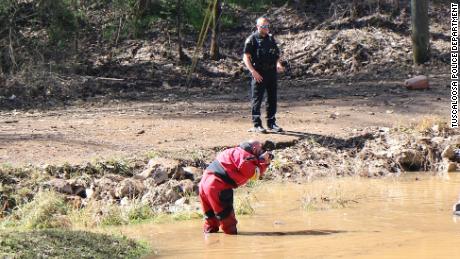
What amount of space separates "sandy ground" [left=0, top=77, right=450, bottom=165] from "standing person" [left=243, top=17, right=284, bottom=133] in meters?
0.49

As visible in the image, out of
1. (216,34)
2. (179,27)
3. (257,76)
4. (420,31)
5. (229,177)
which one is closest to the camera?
(229,177)

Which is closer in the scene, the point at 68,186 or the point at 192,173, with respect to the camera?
the point at 68,186

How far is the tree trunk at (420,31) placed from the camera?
18547 mm

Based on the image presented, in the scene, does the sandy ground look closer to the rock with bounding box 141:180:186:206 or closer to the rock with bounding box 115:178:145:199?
the rock with bounding box 115:178:145:199

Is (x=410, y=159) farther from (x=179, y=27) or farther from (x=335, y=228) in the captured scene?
(x=179, y=27)

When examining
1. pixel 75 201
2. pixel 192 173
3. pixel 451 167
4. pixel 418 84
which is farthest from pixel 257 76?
pixel 418 84

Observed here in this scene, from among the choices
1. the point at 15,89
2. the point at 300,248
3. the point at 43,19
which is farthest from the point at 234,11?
the point at 300,248

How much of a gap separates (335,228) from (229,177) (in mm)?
1281

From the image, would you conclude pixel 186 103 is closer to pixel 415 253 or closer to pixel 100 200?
pixel 100 200

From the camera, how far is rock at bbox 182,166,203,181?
439 inches

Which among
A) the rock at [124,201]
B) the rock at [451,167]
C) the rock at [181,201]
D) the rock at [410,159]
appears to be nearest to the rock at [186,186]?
the rock at [181,201]

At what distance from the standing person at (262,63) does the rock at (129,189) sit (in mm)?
3149

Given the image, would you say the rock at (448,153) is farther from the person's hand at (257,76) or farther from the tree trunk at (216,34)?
the tree trunk at (216,34)

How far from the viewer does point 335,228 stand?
8773 mm
